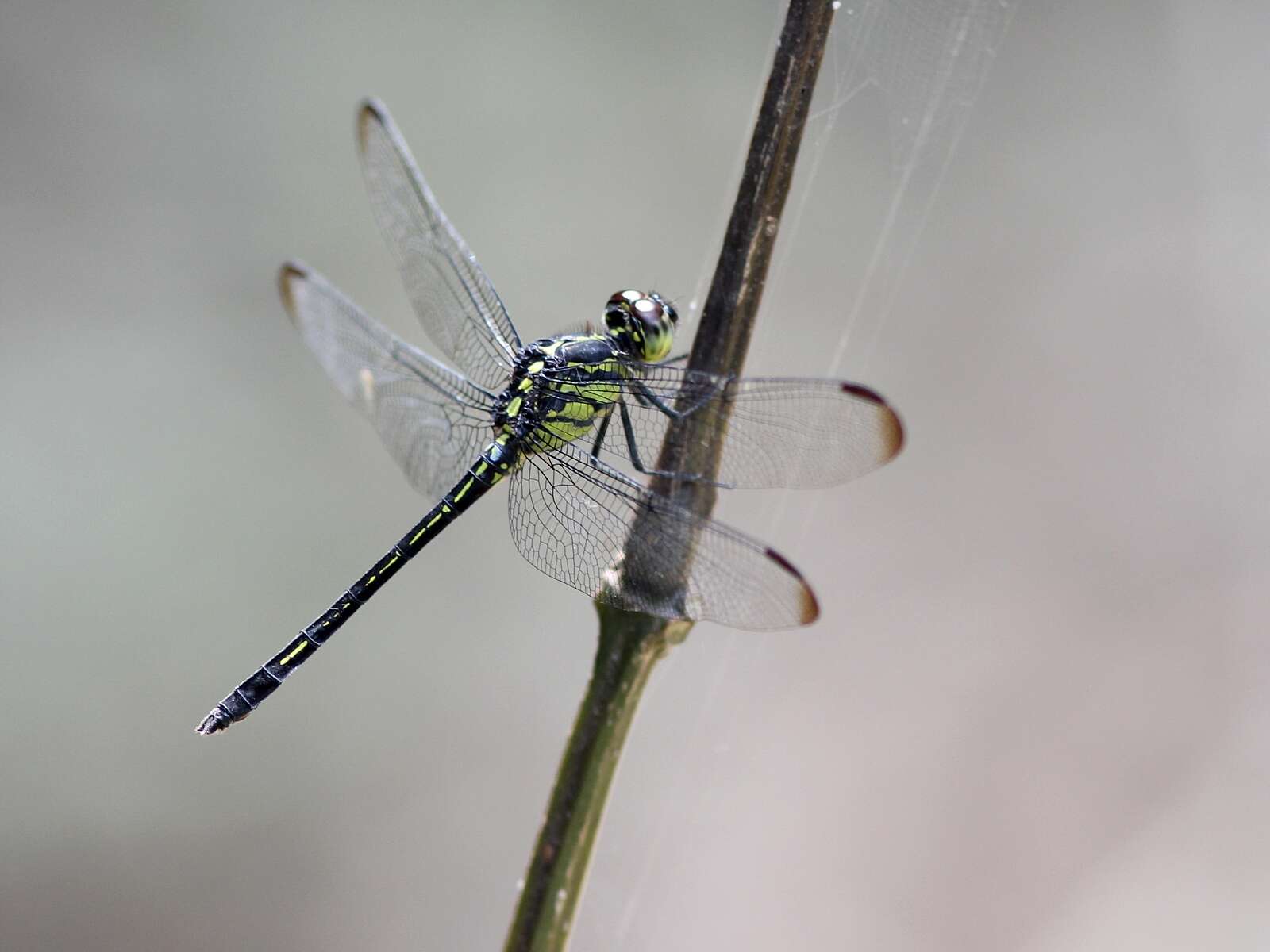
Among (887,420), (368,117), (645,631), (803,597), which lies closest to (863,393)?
(887,420)

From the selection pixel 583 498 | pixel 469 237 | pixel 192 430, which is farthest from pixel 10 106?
pixel 583 498

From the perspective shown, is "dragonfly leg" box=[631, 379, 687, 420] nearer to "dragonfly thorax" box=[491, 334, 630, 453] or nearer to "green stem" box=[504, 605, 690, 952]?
"dragonfly thorax" box=[491, 334, 630, 453]

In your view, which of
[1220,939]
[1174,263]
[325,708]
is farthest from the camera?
[1174,263]

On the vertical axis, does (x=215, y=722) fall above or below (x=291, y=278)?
below

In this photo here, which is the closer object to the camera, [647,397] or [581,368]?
[647,397]

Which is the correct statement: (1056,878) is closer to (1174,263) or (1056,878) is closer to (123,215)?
(1174,263)

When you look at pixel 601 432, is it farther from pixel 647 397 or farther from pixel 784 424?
pixel 784 424
